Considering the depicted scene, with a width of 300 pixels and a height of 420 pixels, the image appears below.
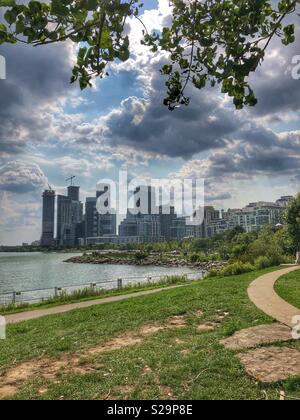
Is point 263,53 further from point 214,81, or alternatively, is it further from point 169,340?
point 169,340

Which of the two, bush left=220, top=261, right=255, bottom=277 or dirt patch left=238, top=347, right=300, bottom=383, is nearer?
A: dirt patch left=238, top=347, right=300, bottom=383

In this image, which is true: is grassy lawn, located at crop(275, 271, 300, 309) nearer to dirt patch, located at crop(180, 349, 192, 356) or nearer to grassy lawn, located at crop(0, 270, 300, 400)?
grassy lawn, located at crop(0, 270, 300, 400)

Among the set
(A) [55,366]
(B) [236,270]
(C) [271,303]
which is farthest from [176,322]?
(B) [236,270]

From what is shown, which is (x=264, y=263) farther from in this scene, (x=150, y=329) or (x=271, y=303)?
(x=150, y=329)

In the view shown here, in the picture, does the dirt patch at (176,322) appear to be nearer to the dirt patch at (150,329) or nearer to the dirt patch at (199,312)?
the dirt patch at (150,329)

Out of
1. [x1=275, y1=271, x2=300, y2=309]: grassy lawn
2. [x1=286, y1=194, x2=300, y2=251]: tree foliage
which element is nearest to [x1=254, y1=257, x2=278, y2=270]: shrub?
[x1=275, y1=271, x2=300, y2=309]: grassy lawn

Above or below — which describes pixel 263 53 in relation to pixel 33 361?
above

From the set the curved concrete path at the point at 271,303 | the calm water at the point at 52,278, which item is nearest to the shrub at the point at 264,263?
the calm water at the point at 52,278

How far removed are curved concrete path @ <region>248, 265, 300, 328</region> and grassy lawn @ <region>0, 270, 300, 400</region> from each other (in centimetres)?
32

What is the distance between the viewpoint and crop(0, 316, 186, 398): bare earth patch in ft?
18.9

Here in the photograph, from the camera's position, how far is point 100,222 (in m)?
178

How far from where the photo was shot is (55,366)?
21.1 feet

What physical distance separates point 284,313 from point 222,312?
1.51 m
